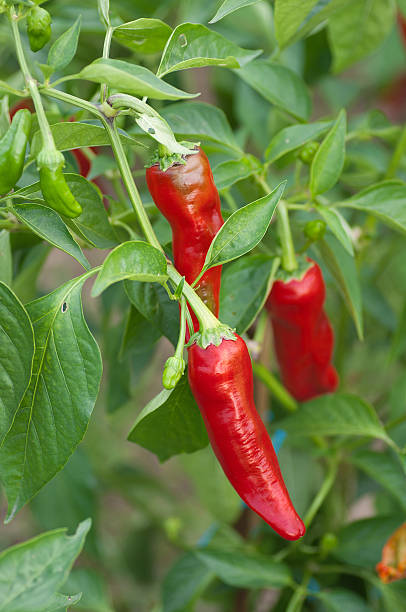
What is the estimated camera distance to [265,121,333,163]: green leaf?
66 centimetres

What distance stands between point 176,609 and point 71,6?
0.86m

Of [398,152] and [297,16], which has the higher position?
[297,16]

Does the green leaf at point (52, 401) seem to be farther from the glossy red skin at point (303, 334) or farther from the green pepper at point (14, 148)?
the glossy red skin at point (303, 334)

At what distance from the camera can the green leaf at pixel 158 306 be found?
0.59 metres

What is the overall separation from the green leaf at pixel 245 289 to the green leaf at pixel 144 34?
0.21 metres

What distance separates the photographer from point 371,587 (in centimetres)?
95

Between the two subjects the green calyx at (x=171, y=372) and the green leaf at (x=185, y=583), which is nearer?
the green calyx at (x=171, y=372)

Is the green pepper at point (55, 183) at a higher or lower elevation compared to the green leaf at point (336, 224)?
higher

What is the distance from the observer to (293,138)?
A: 67 centimetres

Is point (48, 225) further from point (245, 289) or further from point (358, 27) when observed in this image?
point (358, 27)

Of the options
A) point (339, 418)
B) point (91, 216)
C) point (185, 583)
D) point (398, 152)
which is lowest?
point (185, 583)

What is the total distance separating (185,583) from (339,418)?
0.37 meters

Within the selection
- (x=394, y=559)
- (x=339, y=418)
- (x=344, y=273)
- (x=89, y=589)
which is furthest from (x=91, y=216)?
(x=89, y=589)

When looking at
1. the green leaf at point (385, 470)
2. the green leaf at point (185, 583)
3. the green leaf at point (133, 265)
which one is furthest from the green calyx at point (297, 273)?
the green leaf at point (185, 583)
